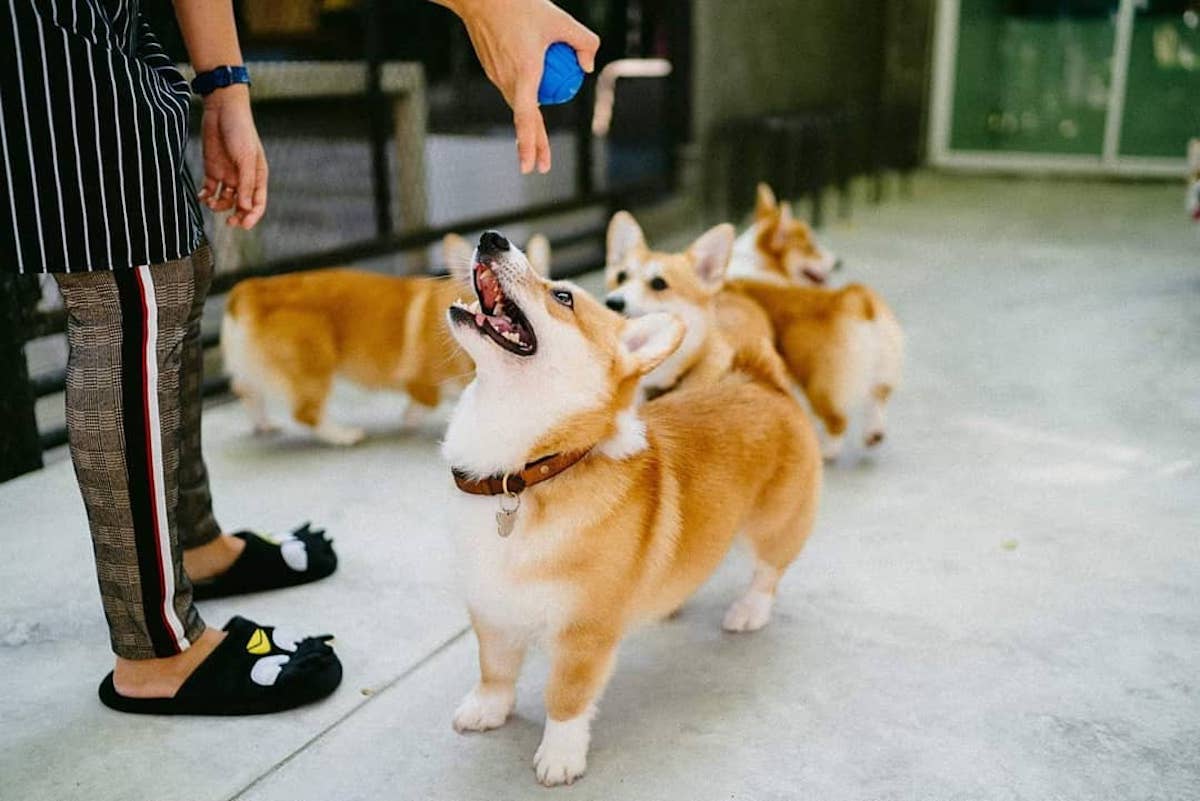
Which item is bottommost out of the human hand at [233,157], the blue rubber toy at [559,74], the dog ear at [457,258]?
the dog ear at [457,258]

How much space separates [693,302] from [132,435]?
1.59 meters

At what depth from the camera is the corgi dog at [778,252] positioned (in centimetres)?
366

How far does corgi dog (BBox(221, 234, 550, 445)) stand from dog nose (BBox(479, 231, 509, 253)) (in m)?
1.28

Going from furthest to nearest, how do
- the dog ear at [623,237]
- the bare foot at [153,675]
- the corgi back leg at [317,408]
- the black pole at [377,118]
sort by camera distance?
the black pole at [377,118]
the dog ear at [623,237]
the corgi back leg at [317,408]
the bare foot at [153,675]

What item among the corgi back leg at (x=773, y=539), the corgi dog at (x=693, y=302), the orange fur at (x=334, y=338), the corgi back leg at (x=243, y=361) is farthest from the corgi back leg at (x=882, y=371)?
the corgi back leg at (x=243, y=361)

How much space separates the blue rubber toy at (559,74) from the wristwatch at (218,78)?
587mm

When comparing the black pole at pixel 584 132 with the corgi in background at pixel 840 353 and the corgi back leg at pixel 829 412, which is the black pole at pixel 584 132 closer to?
the corgi in background at pixel 840 353

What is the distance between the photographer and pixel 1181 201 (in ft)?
24.1

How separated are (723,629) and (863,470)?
38.7 inches

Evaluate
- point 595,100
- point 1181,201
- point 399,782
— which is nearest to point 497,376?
point 399,782

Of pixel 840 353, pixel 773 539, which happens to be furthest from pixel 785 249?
pixel 773 539

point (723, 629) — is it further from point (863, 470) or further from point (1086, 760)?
point (863, 470)

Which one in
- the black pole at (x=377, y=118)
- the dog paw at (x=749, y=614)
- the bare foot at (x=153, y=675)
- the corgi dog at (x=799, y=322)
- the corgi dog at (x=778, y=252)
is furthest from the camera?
the black pole at (x=377, y=118)

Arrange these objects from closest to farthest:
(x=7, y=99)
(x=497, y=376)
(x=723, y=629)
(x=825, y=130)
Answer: (x=7, y=99) → (x=497, y=376) → (x=723, y=629) → (x=825, y=130)
